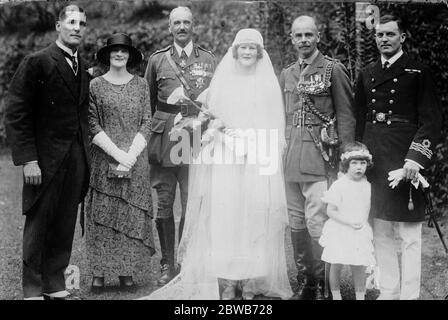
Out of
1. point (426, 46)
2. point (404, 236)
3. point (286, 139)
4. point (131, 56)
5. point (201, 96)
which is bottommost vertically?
point (404, 236)

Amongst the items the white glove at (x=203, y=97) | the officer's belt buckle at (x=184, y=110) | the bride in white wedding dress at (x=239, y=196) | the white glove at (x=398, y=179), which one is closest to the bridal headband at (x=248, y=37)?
the bride in white wedding dress at (x=239, y=196)

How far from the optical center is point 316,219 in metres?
4.62

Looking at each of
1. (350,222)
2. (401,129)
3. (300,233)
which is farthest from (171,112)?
(401,129)

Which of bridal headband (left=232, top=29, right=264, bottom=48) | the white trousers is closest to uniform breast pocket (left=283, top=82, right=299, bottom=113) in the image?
bridal headband (left=232, top=29, right=264, bottom=48)

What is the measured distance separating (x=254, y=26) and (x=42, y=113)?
487cm

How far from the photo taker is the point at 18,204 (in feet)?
26.8

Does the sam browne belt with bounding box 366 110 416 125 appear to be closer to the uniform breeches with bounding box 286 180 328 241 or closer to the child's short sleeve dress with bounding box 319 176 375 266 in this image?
the child's short sleeve dress with bounding box 319 176 375 266

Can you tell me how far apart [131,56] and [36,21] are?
5923 millimetres

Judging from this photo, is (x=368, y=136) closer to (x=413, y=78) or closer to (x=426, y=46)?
(x=413, y=78)

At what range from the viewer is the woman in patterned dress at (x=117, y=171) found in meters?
4.83

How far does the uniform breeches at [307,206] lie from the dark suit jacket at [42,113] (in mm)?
1646

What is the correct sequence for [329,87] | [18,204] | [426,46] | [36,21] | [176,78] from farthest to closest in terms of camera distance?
[36,21] → [18,204] → [426,46] → [176,78] → [329,87]

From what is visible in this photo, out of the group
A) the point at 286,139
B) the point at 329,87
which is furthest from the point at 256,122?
the point at 329,87
